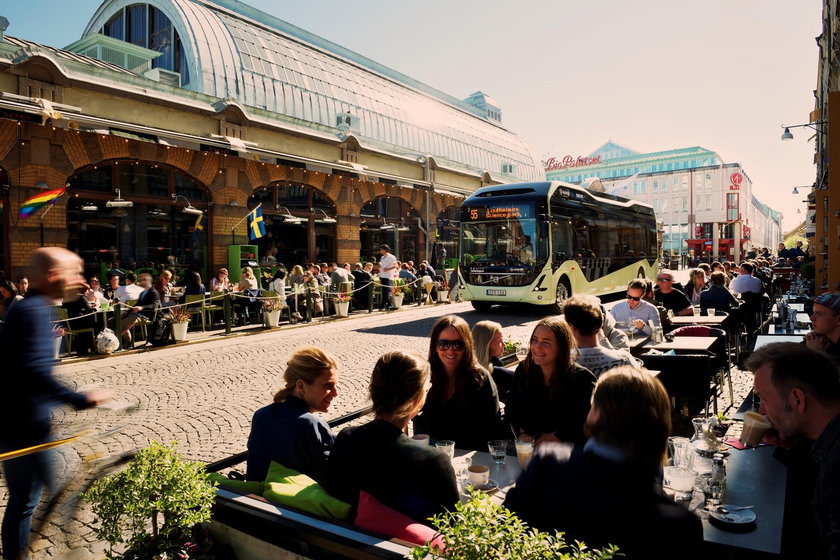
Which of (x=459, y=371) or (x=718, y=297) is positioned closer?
(x=459, y=371)

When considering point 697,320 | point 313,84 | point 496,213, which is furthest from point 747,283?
point 313,84

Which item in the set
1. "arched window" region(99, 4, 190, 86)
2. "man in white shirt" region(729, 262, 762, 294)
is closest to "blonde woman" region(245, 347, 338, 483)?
"man in white shirt" region(729, 262, 762, 294)

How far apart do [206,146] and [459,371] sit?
1430cm

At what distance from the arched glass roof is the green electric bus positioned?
886cm

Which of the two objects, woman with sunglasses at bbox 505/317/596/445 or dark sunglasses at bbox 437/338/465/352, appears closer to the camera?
woman with sunglasses at bbox 505/317/596/445

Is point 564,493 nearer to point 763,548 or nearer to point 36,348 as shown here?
point 763,548

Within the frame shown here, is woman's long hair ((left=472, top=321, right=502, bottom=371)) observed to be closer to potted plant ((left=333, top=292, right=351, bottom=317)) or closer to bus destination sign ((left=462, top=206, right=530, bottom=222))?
bus destination sign ((left=462, top=206, right=530, bottom=222))

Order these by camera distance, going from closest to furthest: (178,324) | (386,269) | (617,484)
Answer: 1. (617,484)
2. (178,324)
3. (386,269)

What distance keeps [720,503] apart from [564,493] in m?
0.89

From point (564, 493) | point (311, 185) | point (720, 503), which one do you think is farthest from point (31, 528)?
point (311, 185)

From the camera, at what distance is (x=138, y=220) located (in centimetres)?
1609

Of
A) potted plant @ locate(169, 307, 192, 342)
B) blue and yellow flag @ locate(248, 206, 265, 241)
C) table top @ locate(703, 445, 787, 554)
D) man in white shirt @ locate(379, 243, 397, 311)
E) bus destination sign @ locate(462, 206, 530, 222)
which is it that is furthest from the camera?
man in white shirt @ locate(379, 243, 397, 311)

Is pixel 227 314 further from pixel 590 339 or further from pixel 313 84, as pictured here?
pixel 313 84

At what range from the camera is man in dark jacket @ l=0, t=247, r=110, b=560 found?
3.13 metres
